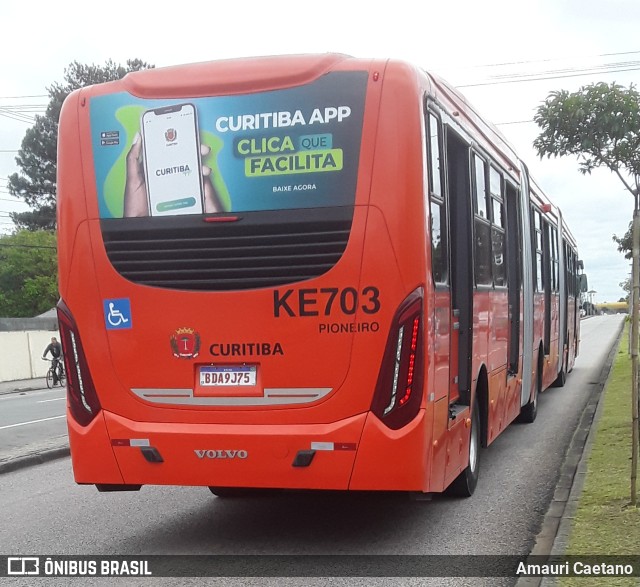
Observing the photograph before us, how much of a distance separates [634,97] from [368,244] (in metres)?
7.14

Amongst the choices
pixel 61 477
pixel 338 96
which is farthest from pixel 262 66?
pixel 61 477

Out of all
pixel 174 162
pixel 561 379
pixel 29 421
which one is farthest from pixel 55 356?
pixel 174 162

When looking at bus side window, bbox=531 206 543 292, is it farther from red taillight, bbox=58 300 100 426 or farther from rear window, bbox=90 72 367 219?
red taillight, bbox=58 300 100 426

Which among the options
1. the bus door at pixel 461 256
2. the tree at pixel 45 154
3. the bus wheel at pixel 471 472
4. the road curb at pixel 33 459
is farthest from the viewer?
the tree at pixel 45 154

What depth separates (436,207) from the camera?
6.88 m

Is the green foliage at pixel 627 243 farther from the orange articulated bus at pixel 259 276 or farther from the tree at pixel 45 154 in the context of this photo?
the tree at pixel 45 154

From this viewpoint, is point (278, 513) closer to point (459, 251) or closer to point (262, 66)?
point (459, 251)

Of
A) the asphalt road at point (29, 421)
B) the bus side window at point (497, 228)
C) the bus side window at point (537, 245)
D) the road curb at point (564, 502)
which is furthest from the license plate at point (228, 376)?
the bus side window at point (537, 245)

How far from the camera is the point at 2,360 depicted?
121ft

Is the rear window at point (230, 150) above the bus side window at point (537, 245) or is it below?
above

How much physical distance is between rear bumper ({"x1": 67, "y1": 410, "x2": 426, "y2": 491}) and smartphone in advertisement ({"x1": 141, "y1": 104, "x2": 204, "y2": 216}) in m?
1.51

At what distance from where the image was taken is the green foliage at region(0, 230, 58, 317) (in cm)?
7325

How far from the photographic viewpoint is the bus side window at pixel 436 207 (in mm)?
6719

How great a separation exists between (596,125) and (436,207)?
21.0 ft
